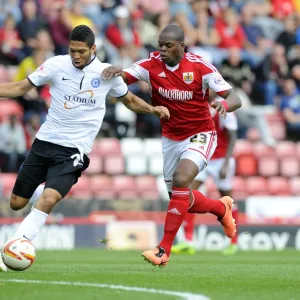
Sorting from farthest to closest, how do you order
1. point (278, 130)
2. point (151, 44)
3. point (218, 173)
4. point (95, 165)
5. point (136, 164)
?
point (278, 130), point (151, 44), point (136, 164), point (95, 165), point (218, 173)

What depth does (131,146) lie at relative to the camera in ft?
66.8

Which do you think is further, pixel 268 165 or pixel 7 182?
pixel 268 165

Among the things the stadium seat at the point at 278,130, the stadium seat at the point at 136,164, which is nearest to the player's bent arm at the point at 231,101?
the stadium seat at the point at 136,164

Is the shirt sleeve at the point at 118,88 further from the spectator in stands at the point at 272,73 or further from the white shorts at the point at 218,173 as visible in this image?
the spectator in stands at the point at 272,73

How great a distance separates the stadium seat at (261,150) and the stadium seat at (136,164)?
8.81 feet

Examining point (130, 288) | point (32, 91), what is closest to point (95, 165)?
point (32, 91)

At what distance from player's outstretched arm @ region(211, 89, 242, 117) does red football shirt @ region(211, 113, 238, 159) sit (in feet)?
15.1

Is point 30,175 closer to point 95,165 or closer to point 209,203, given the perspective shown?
point 209,203

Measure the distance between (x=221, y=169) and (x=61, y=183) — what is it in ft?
19.9

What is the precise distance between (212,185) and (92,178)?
2555mm

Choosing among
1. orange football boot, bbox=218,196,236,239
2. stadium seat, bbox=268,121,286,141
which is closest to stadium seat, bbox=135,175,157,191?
stadium seat, bbox=268,121,286,141

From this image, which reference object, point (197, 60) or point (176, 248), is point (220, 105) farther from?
point (176, 248)

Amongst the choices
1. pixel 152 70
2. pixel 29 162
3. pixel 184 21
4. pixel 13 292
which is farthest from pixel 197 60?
pixel 184 21

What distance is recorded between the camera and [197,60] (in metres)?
11.1
